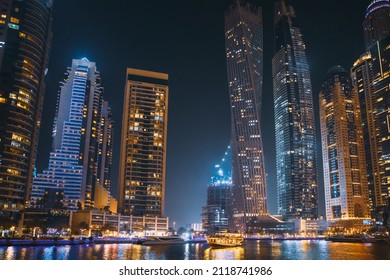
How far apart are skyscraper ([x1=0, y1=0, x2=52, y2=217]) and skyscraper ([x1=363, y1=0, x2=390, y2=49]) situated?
133 metres

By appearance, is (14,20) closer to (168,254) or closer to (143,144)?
(143,144)

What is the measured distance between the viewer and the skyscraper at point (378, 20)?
155 metres

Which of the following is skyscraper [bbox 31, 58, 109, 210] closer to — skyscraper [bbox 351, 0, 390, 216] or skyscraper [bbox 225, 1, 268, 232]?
skyscraper [bbox 225, 1, 268, 232]

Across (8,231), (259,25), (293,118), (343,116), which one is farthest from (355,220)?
(8,231)

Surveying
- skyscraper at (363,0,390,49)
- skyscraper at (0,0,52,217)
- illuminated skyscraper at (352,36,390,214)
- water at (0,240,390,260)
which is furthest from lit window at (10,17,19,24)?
skyscraper at (363,0,390,49)

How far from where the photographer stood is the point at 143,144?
124000 mm

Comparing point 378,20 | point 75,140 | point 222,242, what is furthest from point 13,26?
point 378,20

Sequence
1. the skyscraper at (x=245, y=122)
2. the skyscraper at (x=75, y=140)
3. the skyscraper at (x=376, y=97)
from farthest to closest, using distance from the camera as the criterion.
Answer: the skyscraper at (x=245, y=122) → the skyscraper at (x=376, y=97) → the skyscraper at (x=75, y=140)

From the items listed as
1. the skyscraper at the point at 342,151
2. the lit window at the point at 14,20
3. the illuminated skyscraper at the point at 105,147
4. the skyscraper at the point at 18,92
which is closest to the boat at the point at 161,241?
the skyscraper at the point at 18,92

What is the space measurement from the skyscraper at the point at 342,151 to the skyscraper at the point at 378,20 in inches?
1100

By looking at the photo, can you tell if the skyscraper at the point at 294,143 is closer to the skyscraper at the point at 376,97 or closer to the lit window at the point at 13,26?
the skyscraper at the point at 376,97

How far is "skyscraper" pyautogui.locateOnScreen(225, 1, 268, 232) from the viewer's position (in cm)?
14700

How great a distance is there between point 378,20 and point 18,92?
144 m
